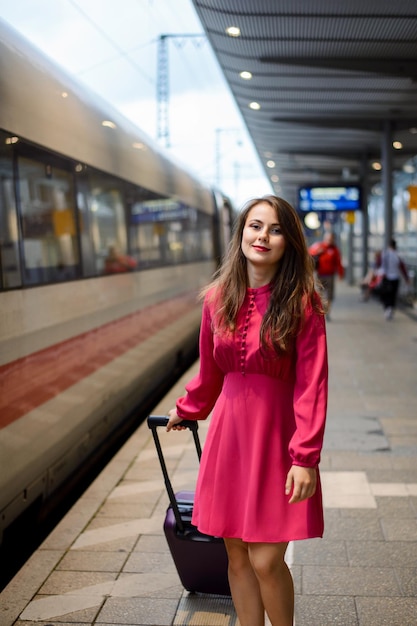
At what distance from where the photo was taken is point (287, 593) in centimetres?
285

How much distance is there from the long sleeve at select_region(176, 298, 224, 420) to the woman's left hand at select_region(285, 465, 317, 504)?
53 cm

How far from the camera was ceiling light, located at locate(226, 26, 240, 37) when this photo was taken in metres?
10.2

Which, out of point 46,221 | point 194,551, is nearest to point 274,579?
point 194,551

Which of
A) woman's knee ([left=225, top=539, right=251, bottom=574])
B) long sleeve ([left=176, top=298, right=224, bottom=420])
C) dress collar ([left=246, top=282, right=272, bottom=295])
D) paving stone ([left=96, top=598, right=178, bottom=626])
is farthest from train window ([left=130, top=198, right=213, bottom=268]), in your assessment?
woman's knee ([left=225, top=539, right=251, bottom=574])

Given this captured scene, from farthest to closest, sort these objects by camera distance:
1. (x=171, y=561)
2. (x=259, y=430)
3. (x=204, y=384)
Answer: (x=171, y=561) < (x=204, y=384) < (x=259, y=430)

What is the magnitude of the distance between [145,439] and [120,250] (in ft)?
6.38

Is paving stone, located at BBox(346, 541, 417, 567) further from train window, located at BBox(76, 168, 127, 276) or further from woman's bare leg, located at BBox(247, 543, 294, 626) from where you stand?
train window, located at BBox(76, 168, 127, 276)

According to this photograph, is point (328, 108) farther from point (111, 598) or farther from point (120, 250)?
point (111, 598)

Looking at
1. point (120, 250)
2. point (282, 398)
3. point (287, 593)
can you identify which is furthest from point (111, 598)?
point (120, 250)

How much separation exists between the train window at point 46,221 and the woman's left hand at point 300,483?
2.83 meters

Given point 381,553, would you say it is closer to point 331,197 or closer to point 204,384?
point 204,384

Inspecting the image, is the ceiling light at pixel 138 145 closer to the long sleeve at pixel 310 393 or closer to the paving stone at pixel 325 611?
the paving stone at pixel 325 611

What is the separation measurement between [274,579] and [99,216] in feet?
15.4

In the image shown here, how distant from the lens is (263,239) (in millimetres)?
2850
